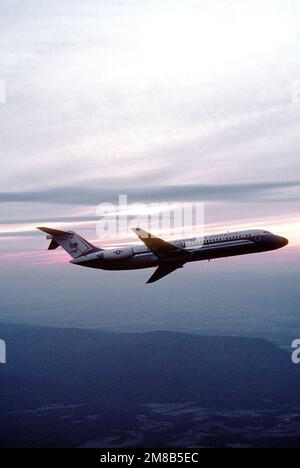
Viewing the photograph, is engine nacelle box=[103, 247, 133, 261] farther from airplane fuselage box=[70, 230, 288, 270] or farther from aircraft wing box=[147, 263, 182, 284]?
aircraft wing box=[147, 263, 182, 284]

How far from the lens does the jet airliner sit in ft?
290

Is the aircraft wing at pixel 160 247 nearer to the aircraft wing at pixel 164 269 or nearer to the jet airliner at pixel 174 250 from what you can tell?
the jet airliner at pixel 174 250

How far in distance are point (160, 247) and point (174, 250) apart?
2634 millimetres

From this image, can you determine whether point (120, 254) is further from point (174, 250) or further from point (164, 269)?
point (174, 250)

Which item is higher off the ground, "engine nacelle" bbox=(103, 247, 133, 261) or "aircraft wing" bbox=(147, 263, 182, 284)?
"engine nacelle" bbox=(103, 247, 133, 261)

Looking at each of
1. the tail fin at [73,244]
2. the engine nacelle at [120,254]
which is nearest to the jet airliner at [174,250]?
the engine nacelle at [120,254]

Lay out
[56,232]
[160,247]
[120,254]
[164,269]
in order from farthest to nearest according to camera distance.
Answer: [56,232]
[164,269]
[120,254]
[160,247]

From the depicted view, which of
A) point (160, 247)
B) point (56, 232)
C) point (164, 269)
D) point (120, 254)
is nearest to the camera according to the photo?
point (160, 247)

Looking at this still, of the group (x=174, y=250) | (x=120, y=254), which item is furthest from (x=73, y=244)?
(x=174, y=250)

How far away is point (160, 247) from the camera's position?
8831cm

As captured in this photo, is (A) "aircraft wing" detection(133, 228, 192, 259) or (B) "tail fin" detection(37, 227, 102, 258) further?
(B) "tail fin" detection(37, 227, 102, 258)

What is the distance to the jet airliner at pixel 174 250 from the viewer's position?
290ft

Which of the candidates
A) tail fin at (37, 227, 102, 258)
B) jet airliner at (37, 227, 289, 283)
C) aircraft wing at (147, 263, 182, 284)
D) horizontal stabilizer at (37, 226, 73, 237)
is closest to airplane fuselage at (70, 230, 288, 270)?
jet airliner at (37, 227, 289, 283)
